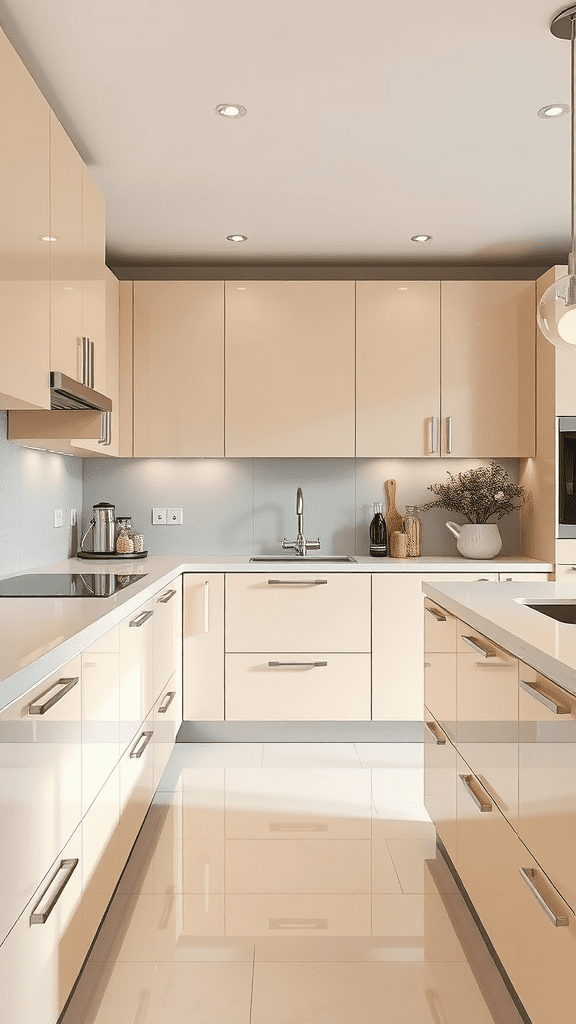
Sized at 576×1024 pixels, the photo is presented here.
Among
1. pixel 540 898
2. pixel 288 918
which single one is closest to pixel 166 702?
pixel 288 918

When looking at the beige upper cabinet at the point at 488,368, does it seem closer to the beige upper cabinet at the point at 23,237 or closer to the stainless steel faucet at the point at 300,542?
the stainless steel faucet at the point at 300,542

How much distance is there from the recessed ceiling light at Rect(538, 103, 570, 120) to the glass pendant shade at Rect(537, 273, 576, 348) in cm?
89

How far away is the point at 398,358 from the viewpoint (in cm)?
412

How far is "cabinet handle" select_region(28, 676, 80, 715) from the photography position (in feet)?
4.77

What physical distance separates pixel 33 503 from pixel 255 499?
134cm

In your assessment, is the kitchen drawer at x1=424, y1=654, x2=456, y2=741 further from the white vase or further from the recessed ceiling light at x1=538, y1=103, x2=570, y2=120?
the recessed ceiling light at x1=538, y1=103, x2=570, y2=120

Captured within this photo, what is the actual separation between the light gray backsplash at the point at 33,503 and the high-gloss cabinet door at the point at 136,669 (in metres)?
0.62

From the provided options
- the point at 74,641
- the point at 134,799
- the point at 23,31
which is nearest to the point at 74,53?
the point at 23,31

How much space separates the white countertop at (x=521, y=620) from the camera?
1.52 metres

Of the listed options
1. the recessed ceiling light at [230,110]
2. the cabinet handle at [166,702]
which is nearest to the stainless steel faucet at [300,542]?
the cabinet handle at [166,702]

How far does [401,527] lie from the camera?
14.3 ft

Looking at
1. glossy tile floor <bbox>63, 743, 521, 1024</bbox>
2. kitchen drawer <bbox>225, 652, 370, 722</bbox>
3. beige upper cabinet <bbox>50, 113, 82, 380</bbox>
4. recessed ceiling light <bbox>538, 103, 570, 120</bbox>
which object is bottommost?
glossy tile floor <bbox>63, 743, 521, 1024</bbox>

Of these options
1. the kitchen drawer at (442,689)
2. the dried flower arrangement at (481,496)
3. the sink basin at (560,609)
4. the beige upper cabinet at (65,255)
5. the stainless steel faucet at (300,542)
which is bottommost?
the kitchen drawer at (442,689)

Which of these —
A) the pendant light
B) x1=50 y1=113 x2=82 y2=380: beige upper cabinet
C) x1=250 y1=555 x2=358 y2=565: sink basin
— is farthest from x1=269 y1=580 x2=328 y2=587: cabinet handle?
the pendant light
